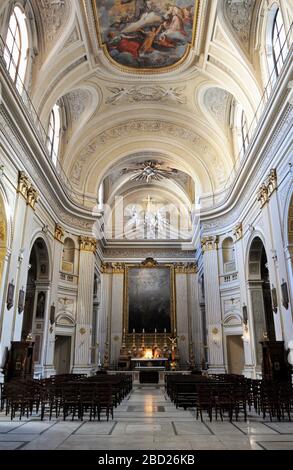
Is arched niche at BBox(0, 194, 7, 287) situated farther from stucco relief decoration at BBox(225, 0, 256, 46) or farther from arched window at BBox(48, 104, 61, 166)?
stucco relief decoration at BBox(225, 0, 256, 46)

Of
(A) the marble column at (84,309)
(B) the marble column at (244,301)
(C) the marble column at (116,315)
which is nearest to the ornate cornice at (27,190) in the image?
(A) the marble column at (84,309)

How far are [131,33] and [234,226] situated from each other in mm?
10062

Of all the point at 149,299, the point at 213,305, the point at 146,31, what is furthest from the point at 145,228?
the point at 146,31

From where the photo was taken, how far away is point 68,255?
2002cm

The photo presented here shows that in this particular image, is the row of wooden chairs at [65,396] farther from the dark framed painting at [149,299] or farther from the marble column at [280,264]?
the dark framed painting at [149,299]

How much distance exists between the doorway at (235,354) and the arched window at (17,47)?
48.4ft

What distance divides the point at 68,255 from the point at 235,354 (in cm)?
997

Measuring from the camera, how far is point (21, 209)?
12930 mm

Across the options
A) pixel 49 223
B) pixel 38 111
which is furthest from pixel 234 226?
pixel 38 111

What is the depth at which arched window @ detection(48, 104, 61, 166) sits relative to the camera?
1755 cm

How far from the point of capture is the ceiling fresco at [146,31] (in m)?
14.2

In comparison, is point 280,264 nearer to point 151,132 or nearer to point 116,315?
point 151,132

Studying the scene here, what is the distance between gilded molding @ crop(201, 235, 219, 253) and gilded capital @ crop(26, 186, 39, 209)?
10.0 m

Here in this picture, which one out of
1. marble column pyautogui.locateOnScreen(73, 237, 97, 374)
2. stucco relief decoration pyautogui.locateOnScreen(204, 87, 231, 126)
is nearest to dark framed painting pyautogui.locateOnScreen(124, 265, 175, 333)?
marble column pyautogui.locateOnScreen(73, 237, 97, 374)
